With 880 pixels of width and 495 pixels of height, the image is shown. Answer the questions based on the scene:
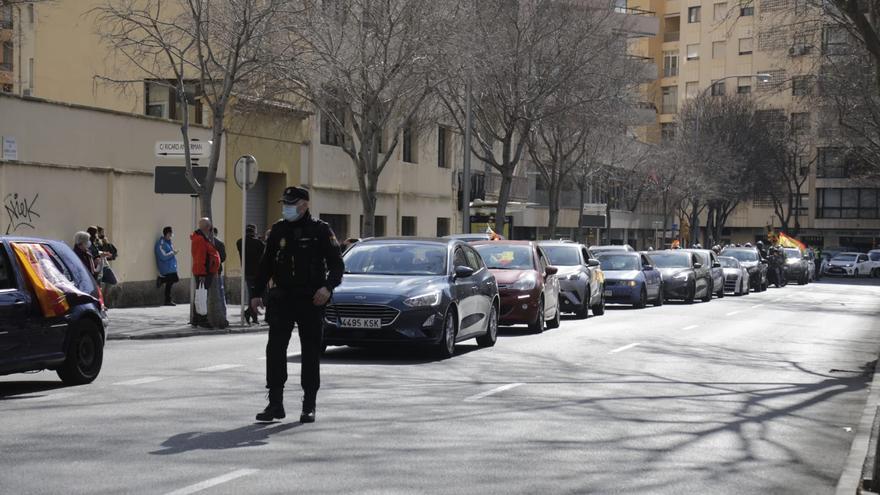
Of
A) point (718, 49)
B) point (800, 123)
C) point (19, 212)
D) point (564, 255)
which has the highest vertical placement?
point (718, 49)

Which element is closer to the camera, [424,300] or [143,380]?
[143,380]

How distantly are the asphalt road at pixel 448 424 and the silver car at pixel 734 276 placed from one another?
30.8 meters

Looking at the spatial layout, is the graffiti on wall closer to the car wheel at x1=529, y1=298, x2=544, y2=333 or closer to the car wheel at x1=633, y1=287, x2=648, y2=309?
the car wheel at x1=529, y1=298, x2=544, y2=333

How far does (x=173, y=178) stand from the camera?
23688mm

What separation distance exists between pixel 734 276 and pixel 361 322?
3567cm

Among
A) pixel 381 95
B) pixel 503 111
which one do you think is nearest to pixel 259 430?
pixel 381 95

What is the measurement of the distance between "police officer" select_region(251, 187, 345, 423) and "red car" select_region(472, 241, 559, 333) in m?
11.5

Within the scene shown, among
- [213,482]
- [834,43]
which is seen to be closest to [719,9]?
[834,43]

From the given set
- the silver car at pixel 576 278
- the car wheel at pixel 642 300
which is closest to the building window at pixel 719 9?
the car wheel at pixel 642 300

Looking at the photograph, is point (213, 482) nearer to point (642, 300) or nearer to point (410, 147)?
point (642, 300)

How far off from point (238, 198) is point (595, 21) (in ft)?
44.3

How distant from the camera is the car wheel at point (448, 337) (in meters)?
16.5

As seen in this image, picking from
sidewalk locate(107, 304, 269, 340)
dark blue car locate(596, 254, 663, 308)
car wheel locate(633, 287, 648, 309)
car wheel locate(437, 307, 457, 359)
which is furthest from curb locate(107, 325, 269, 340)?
car wheel locate(633, 287, 648, 309)

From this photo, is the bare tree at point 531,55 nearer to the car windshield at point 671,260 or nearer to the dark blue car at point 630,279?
the car windshield at point 671,260
